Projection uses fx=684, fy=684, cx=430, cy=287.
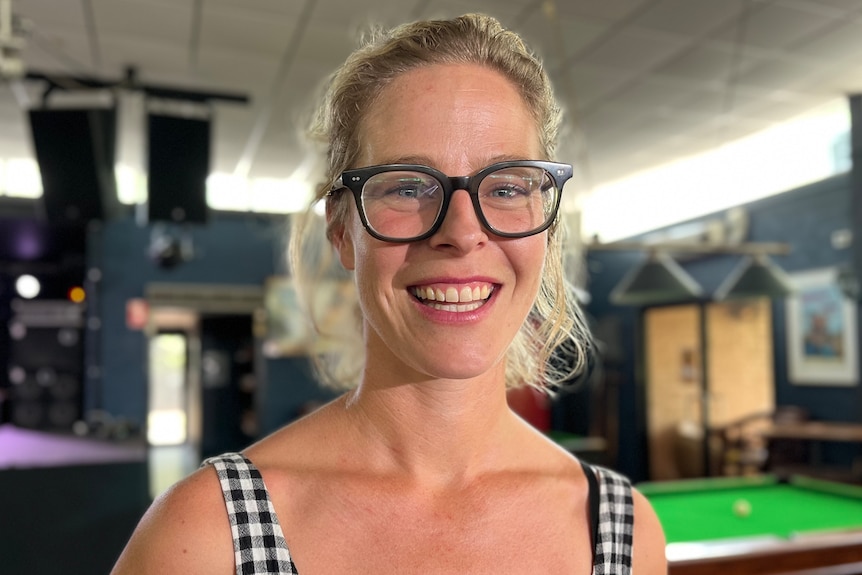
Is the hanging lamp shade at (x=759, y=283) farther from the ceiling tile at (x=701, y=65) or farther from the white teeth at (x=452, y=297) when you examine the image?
the white teeth at (x=452, y=297)

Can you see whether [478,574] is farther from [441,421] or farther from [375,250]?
[375,250]

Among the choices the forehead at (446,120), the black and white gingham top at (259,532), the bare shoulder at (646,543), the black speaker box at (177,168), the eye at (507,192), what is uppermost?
the black speaker box at (177,168)

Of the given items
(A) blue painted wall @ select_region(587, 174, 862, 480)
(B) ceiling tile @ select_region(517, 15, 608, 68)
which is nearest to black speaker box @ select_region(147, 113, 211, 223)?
(B) ceiling tile @ select_region(517, 15, 608, 68)

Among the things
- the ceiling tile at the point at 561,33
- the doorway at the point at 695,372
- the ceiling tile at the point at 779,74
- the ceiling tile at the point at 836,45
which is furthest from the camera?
the doorway at the point at 695,372

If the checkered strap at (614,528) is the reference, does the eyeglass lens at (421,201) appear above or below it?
above

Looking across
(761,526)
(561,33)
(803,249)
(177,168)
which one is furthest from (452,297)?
(803,249)

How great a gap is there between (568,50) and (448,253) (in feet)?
14.0

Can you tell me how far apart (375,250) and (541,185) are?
0.81ft

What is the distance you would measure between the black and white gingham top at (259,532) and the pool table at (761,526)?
1.53m

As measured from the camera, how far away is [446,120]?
2.94 feet

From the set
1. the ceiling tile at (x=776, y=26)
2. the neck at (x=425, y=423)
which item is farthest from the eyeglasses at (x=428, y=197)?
the ceiling tile at (x=776, y=26)

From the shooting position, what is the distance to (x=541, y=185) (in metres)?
Answer: 0.94

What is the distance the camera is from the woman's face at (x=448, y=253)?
34.8 inches

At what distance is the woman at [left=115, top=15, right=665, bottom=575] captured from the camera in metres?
0.88
